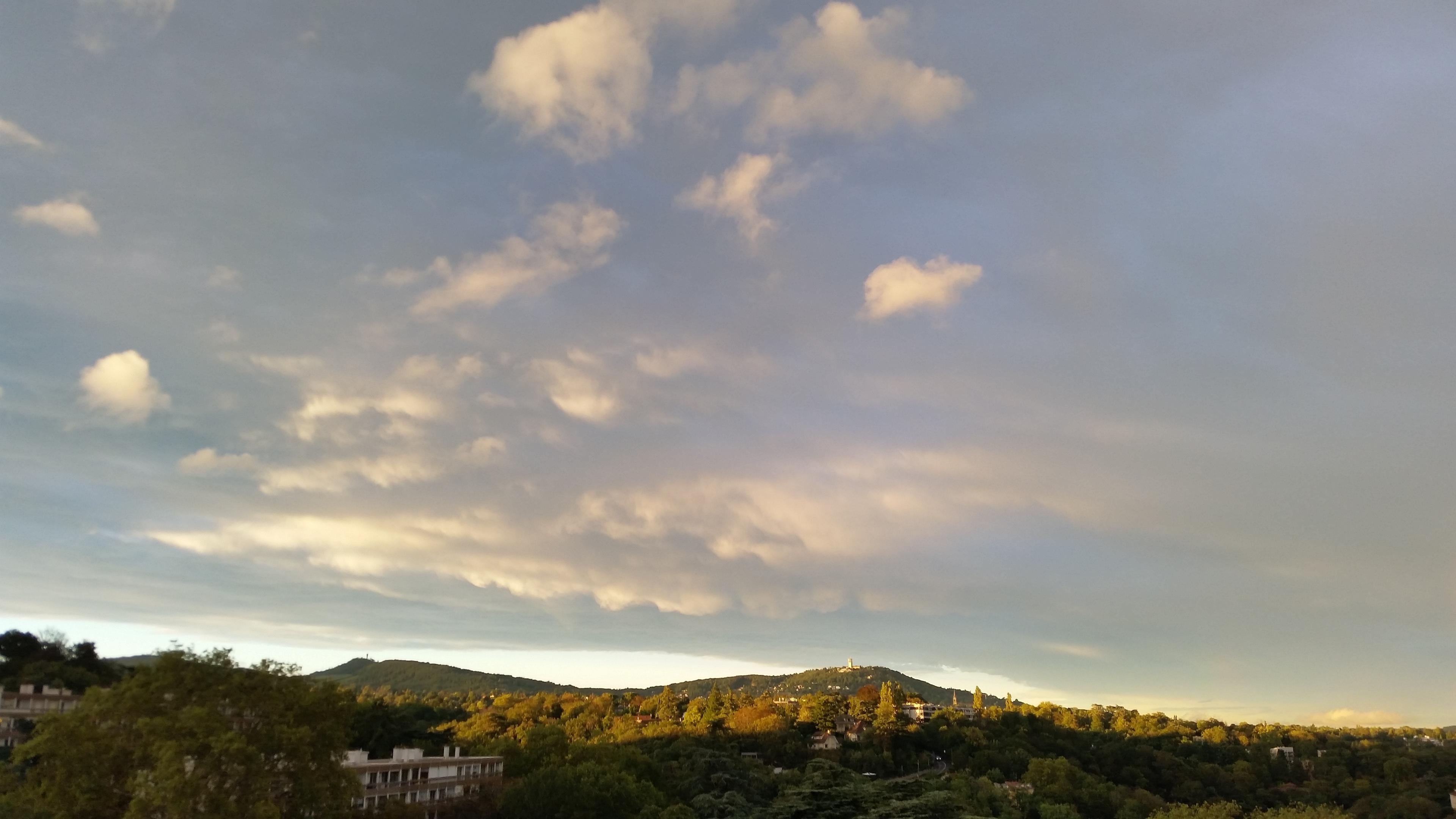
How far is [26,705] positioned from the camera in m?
84.4

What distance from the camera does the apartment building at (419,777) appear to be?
72.9 meters

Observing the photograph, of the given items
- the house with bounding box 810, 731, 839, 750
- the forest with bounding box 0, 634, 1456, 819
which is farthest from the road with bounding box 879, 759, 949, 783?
the house with bounding box 810, 731, 839, 750

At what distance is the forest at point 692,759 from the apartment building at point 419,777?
3.96 metres

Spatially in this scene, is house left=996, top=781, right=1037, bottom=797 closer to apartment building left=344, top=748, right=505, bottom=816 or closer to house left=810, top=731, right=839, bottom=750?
house left=810, top=731, right=839, bottom=750

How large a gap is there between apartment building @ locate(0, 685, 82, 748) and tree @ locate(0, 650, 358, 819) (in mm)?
44392

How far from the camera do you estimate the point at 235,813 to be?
3847 cm

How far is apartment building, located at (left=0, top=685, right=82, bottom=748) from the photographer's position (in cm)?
7781

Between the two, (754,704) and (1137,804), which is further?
(754,704)

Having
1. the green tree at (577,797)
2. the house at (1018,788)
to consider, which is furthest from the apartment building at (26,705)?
the house at (1018,788)

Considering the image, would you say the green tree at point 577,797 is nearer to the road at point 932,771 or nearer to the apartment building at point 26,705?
the apartment building at point 26,705

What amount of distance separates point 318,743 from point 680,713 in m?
136

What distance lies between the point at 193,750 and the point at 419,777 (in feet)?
145

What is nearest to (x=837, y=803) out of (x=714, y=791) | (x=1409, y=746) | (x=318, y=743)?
(x=714, y=791)

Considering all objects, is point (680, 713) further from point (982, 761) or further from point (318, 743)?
point (318, 743)
